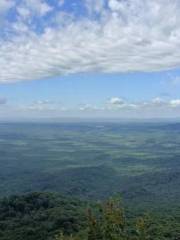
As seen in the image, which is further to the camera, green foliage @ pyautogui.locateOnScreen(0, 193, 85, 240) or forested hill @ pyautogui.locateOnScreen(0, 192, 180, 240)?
green foliage @ pyautogui.locateOnScreen(0, 193, 85, 240)

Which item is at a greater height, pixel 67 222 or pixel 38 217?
pixel 67 222

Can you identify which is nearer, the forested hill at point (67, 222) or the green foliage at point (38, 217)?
the forested hill at point (67, 222)

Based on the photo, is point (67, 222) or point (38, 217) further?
point (38, 217)

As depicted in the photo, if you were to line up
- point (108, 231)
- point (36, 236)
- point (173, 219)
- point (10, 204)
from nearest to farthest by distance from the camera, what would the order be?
point (108, 231), point (36, 236), point (173, 219), point (10, 204)

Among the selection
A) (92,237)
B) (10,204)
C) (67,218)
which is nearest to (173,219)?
(67,218)

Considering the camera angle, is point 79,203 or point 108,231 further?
point 79,203

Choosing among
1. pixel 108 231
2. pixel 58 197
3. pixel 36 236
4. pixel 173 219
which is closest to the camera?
pixel 108 231

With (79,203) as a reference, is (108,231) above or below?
above

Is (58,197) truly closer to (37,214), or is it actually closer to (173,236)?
(37,214)
